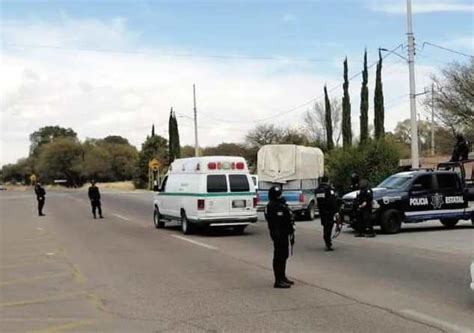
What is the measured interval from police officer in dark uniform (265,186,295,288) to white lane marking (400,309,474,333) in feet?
8.62

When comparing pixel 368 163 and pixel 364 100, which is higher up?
pixel 364 100

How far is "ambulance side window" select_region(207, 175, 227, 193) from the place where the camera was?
844 inches

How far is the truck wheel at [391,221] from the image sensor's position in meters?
20.7

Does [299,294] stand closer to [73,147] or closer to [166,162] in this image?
[166,162]

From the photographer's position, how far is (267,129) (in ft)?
297

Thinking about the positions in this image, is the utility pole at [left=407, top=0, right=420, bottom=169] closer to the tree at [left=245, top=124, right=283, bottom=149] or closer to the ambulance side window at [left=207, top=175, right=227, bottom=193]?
the ambulance side window at [left=207, top=175, right=227, bottom=193]

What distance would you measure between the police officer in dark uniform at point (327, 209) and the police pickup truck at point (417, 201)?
3984mm

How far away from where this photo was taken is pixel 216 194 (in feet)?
70.3

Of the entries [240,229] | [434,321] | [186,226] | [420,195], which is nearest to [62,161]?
[240,229]

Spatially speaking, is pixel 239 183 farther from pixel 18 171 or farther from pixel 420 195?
pixel 18 171

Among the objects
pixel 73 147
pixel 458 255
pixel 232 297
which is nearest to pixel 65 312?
pixel 232 297

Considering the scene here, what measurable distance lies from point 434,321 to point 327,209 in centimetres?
853

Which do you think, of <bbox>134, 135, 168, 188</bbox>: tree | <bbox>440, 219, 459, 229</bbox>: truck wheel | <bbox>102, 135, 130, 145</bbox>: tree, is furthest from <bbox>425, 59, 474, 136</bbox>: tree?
<bbox>102, 135, 130, 145</bbox>: tree

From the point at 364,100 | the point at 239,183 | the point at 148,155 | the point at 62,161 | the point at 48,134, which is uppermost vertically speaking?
the point at 48,134
